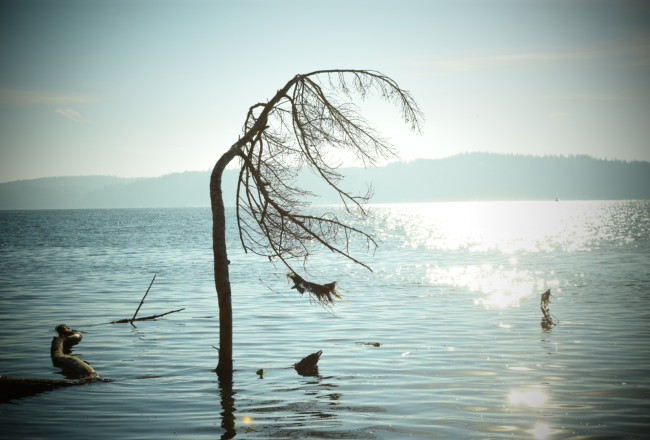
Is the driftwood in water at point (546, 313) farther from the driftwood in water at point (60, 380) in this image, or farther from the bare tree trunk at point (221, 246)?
the driftwood in water at point (60, 380)

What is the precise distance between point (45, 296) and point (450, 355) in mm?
23906

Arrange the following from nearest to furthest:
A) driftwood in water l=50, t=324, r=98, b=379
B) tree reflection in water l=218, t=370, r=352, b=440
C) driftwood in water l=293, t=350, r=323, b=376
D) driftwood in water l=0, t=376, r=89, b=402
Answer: tree reflection in water l=218, t=370, r=352, b=440, driftwood in water l=0, t=376, r=89, b=402, driftwood in water l=50, t=324, r=98, b=379, driftwood in water l=293, t=350, r=323, b=376

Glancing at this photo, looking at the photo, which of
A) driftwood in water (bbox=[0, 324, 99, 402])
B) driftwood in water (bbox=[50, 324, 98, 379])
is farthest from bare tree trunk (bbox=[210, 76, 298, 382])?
driftwood in water (bbox=[50, 324, 98, 379])

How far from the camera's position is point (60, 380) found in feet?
48.1

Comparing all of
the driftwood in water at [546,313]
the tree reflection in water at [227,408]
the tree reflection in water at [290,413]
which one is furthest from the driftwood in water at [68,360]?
the driftwood in water at [546,313]

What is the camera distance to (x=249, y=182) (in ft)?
44.6

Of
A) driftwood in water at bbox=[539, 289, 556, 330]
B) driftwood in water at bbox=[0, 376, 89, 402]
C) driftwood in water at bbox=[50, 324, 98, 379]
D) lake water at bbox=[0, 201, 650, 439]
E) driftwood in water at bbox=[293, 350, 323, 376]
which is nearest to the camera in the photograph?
lake water at bbox=[0, 201, 650, 439]

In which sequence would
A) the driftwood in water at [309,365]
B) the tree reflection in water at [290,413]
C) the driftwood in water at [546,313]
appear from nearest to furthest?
1. the tree reflection in water at [290,413]
2. the driftwood in water at [309,365]
3. the driftwood in water at [546,313]

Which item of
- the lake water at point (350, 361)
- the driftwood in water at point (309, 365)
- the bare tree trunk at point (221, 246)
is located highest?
the bare tree trunk at point (221, 246)

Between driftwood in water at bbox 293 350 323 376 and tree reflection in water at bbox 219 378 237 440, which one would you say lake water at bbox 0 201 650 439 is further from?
driftwood in water at bbox 293 350 323 376

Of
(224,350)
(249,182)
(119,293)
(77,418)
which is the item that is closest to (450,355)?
(224,350)

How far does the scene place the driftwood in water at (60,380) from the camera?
14.0 m

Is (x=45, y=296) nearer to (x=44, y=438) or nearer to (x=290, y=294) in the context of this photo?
(x=290, y=294)

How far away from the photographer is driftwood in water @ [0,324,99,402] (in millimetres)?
13961
